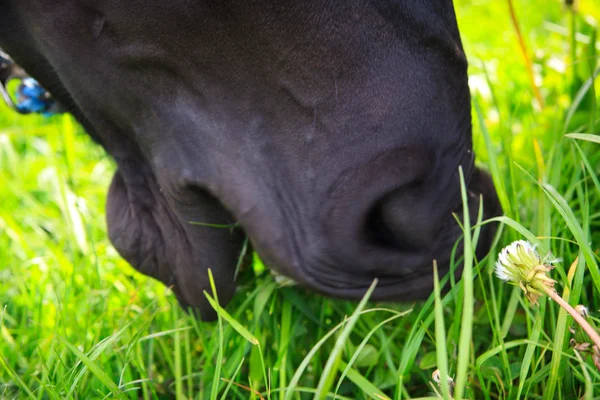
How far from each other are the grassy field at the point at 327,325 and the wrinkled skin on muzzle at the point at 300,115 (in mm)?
109

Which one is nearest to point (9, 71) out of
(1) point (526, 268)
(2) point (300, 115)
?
(2) point (300, 115)

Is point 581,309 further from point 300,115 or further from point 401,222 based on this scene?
point 300,115

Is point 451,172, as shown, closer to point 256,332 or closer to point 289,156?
point 289,156

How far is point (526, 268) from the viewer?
0.91m

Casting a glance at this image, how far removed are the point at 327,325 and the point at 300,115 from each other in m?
0.56

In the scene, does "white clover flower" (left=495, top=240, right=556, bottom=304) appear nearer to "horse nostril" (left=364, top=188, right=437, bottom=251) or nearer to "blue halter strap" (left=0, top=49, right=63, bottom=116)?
"horse nostril" (left=364, top=188, right=437, bottom=251)

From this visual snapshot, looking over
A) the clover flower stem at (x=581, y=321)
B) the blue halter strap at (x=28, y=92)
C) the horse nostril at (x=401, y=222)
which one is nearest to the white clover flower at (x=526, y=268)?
the clover flower stem at (x=581, y=321)

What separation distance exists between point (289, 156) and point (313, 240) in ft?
0.43

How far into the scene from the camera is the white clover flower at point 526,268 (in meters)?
0.90

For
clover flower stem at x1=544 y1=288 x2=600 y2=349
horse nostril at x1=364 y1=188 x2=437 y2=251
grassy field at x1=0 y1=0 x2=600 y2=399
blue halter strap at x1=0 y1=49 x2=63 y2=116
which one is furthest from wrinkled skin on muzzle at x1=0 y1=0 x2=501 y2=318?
blue halter strap at x1=0 y1=49 x2=63 y2=116

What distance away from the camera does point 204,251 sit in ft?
4.14

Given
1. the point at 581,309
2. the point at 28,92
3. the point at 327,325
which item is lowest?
the point at 327,325

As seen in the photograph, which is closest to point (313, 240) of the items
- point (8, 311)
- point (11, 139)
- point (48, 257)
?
point (8, 311)

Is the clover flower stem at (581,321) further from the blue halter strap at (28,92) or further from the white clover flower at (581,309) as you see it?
the blue halter strap at (28,92)
